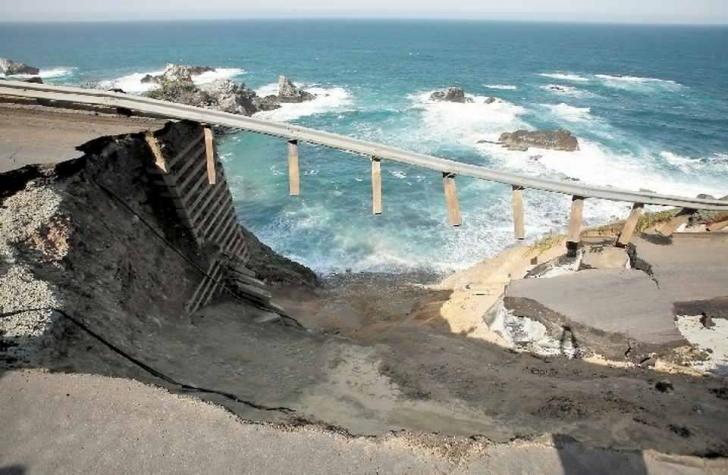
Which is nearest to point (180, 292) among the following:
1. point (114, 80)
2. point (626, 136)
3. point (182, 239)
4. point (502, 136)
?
point (182, 239)

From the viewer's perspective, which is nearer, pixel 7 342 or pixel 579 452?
pixel 579 452

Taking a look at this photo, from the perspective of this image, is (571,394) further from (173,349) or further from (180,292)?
(180,292)

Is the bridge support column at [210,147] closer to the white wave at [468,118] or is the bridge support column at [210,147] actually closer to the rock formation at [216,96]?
the white wave at [468,118]

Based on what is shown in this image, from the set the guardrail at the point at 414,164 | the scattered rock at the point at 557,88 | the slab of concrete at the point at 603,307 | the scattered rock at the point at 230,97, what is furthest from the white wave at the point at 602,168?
the scattered rock at the point at 557,88

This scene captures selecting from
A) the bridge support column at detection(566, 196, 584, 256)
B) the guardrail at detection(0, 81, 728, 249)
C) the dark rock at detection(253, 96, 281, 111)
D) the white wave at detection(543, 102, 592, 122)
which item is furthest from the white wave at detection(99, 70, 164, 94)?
the bridge support column at detection(566, 196, 584, 256)

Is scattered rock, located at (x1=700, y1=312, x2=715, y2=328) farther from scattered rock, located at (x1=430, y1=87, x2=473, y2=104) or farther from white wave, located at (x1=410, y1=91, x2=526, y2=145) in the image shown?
scattered rock, located at (x1=430, y1=87, x2=473, y2=104)
